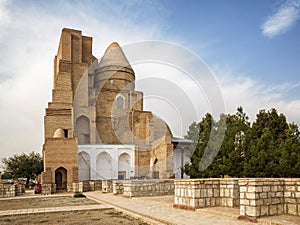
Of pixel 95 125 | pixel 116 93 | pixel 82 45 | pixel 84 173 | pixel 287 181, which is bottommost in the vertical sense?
pixel 84 173

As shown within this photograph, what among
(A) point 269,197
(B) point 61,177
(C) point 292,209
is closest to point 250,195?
(A) point 269,197

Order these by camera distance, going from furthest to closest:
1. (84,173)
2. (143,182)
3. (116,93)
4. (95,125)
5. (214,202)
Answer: (116,93) → (95,125) → (84,173) → (143,182) → (214,202)

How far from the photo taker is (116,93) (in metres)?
40.0

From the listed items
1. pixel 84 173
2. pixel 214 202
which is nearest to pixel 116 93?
pixel 84 173

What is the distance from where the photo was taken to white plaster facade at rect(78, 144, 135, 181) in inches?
1319

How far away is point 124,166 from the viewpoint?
35094 mm

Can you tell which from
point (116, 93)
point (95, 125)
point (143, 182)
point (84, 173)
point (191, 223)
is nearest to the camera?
point (191, 223)

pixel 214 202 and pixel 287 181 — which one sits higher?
pixel 287 181

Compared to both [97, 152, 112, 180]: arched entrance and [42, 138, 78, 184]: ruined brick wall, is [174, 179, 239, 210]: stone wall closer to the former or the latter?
[42, 138, 78, 184]: ruined brick wall

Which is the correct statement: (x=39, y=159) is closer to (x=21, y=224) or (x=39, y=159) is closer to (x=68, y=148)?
(x=68, y=148)

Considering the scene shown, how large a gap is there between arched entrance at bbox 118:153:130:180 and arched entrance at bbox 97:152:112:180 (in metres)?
1.07

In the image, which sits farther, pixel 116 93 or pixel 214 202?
pixel 116 93

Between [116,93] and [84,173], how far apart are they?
Result: 1119cm

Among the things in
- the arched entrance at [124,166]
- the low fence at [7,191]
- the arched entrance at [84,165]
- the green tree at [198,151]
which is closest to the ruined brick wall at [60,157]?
the arched entrance at [84,165]
